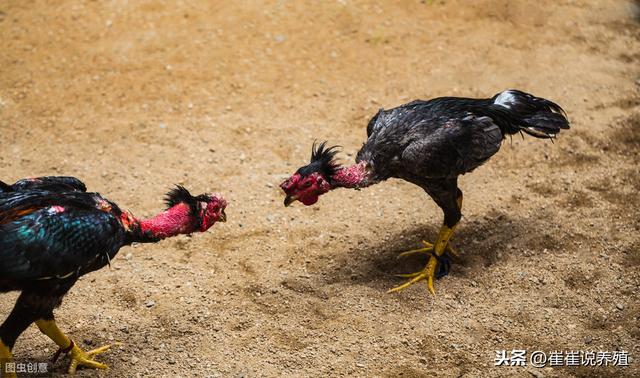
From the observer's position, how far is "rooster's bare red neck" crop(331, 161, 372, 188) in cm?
571

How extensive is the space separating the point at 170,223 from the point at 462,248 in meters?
2.96

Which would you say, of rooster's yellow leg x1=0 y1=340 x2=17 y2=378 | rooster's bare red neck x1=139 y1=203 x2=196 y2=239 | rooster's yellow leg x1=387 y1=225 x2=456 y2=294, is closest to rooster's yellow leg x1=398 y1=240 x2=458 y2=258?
rooster's yellow leg x1=387 y1=225 x2=456 y2=294

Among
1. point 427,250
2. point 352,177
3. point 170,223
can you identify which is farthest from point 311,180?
point 427,250

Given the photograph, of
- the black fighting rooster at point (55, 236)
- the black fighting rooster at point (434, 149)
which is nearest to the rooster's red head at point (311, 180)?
the black fighting rooster at point (434, 149)

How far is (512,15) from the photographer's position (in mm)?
9914

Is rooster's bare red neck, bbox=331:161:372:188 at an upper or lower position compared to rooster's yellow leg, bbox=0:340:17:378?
upper

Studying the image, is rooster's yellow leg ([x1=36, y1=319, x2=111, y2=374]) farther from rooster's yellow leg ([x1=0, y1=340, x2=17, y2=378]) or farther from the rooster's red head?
the rooster's red head

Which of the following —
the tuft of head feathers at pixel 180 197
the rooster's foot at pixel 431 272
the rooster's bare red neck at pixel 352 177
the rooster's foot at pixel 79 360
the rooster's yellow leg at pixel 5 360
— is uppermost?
the tuft of head feathers at pixel 180 197

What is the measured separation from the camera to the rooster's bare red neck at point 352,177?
18.7ft

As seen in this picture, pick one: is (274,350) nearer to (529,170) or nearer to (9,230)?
(9,230)

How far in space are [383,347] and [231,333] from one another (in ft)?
4.12

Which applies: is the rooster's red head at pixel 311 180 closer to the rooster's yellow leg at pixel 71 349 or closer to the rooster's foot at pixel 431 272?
the rooster's foot at pixel 431 272

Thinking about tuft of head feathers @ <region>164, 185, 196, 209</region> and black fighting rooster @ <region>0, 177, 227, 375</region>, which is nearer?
black fighting rooster @ <region>0, 177, 227, 375</region>

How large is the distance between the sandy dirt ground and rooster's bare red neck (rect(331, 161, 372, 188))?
0.97 meters
